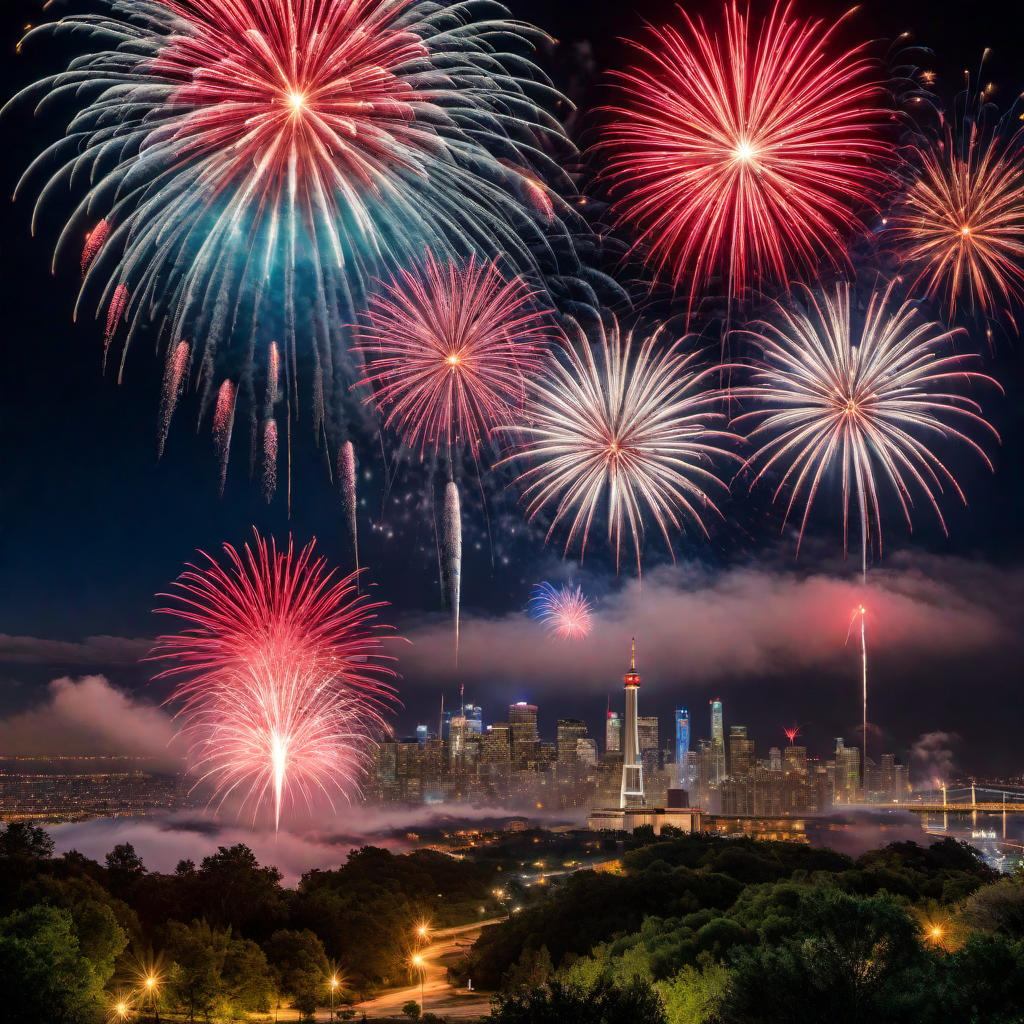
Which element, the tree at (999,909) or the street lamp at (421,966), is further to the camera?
the street lamp at (421,966)

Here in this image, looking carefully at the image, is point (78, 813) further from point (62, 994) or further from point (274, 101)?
point (274, 101)

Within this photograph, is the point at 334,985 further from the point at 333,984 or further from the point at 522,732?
the point at 522,732

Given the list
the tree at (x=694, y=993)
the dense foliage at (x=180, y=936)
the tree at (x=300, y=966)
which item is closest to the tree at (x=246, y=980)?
the dense foliage at (x=180, y=936)

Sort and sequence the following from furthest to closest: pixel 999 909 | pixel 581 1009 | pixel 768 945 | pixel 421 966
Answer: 1. pixel 421 966
2. pixel 999 909
3. pixel 768 945
4. pixel 581 1009

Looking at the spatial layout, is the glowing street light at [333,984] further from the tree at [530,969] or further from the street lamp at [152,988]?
the street lamp at [152,988]

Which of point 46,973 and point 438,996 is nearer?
point 46,973

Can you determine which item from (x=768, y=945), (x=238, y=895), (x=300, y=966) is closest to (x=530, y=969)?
(x=300, y=966)

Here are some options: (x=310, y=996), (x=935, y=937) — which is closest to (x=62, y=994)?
(x=310, y=996)
